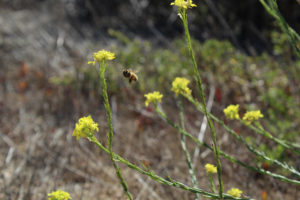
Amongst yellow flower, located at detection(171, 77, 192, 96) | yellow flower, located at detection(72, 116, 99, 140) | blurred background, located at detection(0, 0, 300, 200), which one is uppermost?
blurred background, located at detection(0, 0, 300, 200)

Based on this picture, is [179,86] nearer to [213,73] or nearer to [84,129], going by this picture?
[84,129]

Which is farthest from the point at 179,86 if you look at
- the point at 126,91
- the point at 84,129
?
the point at 126,91

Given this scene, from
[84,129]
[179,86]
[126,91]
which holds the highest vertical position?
[126,91]

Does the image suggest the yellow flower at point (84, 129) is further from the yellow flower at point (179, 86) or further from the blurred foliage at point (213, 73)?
the blurred foliage at point (213, 73)

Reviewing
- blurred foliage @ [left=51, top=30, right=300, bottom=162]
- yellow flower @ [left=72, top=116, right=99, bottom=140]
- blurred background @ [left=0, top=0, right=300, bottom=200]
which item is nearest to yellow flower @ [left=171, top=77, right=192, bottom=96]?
blurred background @ [left=0, top=0, right=300, bottom=200]

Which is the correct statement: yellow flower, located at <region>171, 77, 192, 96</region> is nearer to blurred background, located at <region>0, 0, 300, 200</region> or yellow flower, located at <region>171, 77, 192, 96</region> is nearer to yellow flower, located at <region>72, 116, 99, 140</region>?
blurred background, located at <region>0, 0, 300, 200</region>

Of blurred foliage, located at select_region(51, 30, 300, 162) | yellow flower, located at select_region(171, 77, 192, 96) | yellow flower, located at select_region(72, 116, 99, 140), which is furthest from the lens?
blurred foliage, located at select_region(51, 30, 300, 162)

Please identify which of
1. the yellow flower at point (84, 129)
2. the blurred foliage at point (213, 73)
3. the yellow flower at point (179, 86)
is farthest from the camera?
the blurred foliage at point (213, 73)

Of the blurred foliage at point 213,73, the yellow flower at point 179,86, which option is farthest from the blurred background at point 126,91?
the yellow flower at point 179,86

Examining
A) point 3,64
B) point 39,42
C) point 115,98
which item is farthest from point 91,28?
point 115,98
